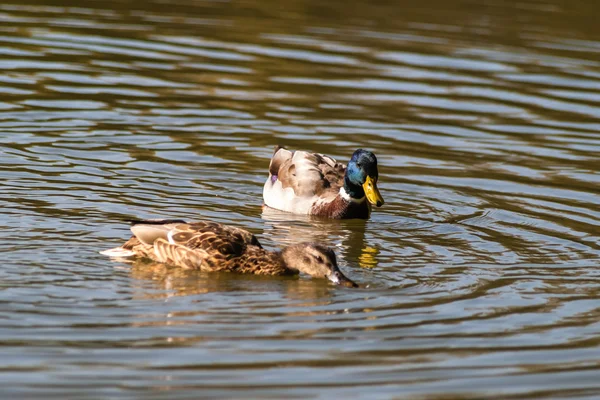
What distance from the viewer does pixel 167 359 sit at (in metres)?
8.45

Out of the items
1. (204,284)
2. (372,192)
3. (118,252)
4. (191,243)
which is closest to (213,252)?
(191,243)

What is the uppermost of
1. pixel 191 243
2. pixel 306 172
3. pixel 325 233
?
pixel 306 172

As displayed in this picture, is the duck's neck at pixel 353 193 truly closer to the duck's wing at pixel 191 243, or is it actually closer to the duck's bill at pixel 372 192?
the duck's bill at pixel 372 192

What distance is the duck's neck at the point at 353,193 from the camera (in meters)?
14.0

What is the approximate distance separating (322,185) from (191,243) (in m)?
3.89

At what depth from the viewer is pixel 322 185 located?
14594 millimetres

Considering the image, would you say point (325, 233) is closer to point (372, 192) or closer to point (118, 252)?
point (372, 192)

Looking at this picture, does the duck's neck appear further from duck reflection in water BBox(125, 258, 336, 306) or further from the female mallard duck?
duck reflection in water BBox(125, 258, 336, 306)

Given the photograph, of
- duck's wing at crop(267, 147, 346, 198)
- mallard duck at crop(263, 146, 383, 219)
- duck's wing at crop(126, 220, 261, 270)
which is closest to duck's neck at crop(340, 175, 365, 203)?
mallard duck at crop(263, 146, 383, 219)

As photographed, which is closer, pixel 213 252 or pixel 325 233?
pixel 213 252

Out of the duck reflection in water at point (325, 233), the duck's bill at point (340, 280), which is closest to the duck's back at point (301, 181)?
the duck reflection in water at point (325, 233)

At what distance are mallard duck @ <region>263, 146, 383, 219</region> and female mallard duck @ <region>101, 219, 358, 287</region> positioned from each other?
3019 millimetres

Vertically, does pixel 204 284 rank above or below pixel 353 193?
below

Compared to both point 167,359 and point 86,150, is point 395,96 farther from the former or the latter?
point 167,359
